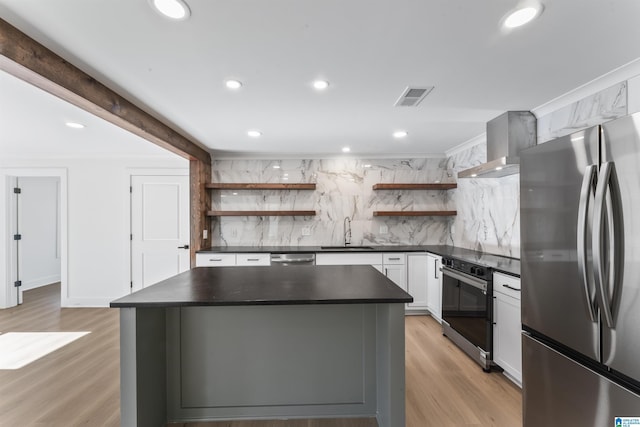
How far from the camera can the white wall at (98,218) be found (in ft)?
16.3

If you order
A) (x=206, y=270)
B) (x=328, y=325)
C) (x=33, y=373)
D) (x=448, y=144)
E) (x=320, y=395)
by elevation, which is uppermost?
(x=448, y=144)

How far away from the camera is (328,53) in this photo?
1.90m

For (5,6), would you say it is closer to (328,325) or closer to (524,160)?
(328,325)

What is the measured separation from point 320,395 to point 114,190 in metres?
4.73

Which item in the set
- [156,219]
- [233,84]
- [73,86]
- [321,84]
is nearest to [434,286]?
[321,84]

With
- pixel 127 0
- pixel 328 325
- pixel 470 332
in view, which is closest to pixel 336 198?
pixel 470 332

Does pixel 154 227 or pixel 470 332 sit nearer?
pixel 470 332

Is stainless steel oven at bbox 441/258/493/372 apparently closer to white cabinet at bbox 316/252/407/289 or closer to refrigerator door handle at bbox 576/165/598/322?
white cabinet at bbox 316/252/407/289

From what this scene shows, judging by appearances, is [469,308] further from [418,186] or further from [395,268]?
[418,186]

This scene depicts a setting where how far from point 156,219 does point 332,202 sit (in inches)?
113

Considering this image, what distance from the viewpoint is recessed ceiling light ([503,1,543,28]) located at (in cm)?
148

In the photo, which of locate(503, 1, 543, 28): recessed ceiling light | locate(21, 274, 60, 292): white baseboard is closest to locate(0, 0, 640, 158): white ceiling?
locate(503, 1, 543, 28): recessed ceiling light

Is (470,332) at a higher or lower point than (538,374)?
lower

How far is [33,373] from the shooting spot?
276 cm
